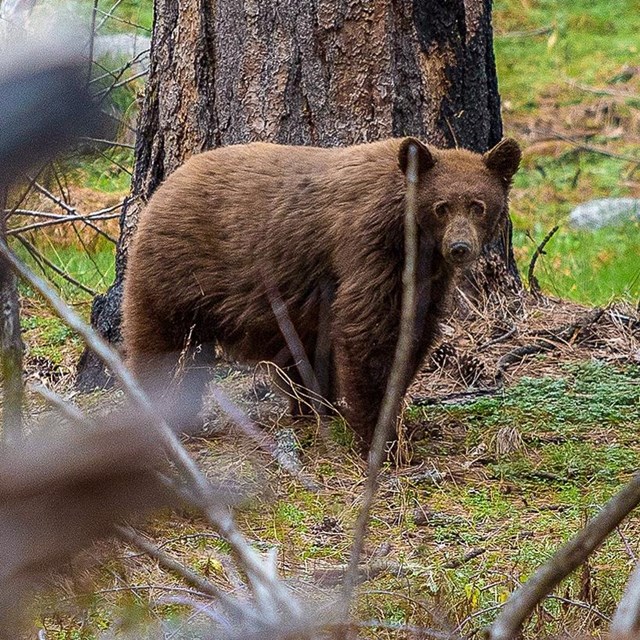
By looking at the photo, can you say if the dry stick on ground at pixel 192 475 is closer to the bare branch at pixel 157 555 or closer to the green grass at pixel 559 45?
the bare branch at pixel 157 555

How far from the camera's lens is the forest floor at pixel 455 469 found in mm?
3062

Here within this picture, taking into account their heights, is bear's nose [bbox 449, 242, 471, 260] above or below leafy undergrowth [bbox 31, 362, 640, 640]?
above

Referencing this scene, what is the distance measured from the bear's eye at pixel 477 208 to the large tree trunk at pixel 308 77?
831 mm

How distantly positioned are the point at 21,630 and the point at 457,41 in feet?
15.9

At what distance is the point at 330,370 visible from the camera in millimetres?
5367

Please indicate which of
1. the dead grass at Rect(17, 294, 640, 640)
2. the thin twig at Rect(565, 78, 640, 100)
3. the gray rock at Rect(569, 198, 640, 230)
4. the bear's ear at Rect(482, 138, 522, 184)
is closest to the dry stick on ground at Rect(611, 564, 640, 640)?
the dead grass at Rect(17, 294, 640, 640)

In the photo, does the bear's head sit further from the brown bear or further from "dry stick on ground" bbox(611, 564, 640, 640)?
"dry stick on ground" bbox(611, 564, 640, 640)

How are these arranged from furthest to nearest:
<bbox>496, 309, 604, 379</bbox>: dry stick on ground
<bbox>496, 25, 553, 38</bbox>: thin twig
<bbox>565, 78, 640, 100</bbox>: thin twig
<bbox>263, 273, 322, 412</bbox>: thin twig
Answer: <bbox>496, 25, 553, 38</bbox>: thin twig, <bbox>565, 78, 640, 100</bbox>: thin twig, <bbox>496, 309, 604, 379</bbox>: dry stick on ground, <bbox>263, 273, 322, 412</bbox>: thin twig

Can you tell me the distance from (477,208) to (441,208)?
147 mm

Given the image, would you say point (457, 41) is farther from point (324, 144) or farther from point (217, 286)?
point (217, 286)

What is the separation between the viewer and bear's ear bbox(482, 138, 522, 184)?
15.9ft

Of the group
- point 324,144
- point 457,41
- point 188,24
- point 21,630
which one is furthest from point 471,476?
point 21,630

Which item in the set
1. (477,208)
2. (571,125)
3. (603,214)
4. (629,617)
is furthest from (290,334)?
(571,125)

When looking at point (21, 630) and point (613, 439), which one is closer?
point (21, 630)
